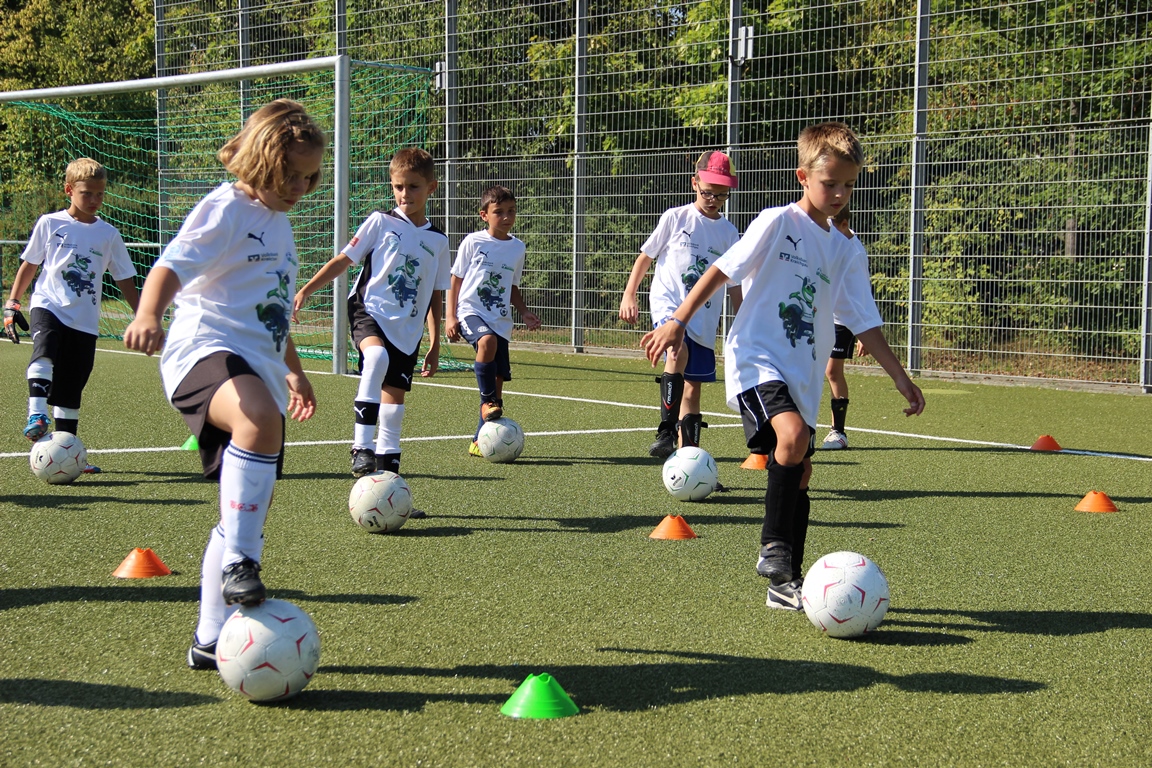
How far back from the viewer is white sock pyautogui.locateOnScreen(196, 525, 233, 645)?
143 inches

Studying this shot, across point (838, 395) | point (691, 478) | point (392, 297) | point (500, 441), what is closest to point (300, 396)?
point (691, 478)

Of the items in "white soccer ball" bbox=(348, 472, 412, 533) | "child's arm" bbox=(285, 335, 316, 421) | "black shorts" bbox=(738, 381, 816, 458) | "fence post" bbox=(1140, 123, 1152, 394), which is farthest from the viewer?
"fence post" bbox=(1140, 123, 1152, 394)

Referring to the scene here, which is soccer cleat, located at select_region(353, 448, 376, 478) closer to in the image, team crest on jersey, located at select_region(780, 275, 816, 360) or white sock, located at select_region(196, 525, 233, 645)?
team crest on jersey, located at select_region(780, 275, 816, 360)

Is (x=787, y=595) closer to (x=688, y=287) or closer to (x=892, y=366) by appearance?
(x=892, y=366)

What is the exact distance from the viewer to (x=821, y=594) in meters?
4.16

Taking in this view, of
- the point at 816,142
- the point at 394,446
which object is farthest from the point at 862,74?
the point at 816,142

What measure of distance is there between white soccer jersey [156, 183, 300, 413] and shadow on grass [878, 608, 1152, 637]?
7.87 feet

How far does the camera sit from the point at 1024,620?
14.5 ft

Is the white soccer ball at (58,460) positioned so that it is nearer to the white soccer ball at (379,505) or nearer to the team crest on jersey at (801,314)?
the white soccer ball at (379,505)

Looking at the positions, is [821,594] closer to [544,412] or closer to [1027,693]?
[1027,693]

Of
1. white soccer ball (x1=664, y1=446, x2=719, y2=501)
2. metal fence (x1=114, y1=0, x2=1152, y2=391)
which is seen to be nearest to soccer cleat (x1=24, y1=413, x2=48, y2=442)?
white soccer ball (x1=664, y1=446, x2=719, y2=501)

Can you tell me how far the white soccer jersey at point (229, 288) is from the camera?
366 cm

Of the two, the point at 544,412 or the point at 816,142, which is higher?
the point at 816,142

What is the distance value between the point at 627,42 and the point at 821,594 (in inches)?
531
